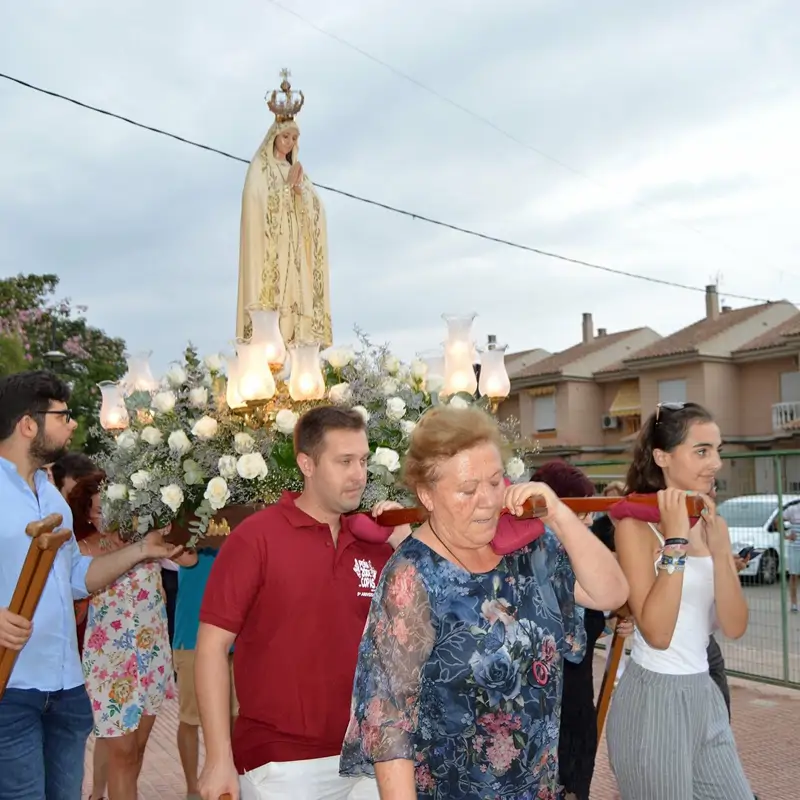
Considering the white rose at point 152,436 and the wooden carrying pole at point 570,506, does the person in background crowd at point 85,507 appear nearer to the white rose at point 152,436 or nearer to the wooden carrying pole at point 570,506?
the white rose at point 152,436

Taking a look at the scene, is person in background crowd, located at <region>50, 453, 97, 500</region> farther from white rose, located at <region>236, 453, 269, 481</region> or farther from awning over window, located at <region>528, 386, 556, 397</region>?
awning over window, located at <region>528, 386, 556, 397</region>

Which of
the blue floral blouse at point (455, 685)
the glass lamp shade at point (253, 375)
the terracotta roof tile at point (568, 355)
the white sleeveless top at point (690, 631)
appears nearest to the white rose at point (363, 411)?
the glass lamp shade at point (253, 375)

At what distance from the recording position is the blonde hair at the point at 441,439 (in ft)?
8.02

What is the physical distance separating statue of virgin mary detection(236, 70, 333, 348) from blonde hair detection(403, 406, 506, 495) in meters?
5.84

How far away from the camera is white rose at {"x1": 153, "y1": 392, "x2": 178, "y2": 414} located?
453 cm

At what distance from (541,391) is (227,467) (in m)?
38.3

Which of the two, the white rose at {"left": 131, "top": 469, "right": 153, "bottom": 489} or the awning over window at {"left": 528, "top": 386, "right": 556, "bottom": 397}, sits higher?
the awning over window at {"left": 528, "top": 386, "right": 556, "bottom": 397}

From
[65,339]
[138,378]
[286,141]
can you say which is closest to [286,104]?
[286,141]

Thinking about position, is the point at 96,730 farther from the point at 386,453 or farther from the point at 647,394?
the point at 647,394

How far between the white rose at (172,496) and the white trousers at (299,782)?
1337 mm

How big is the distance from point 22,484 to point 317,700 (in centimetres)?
145

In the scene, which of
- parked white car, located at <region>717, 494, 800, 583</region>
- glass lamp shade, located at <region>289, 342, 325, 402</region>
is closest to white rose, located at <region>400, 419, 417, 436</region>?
glass lamp shade, located at <region>289, 342, 325, 402</region>

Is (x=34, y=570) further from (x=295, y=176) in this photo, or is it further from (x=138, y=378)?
(x=295, y=176)

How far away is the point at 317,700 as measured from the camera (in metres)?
3.11
